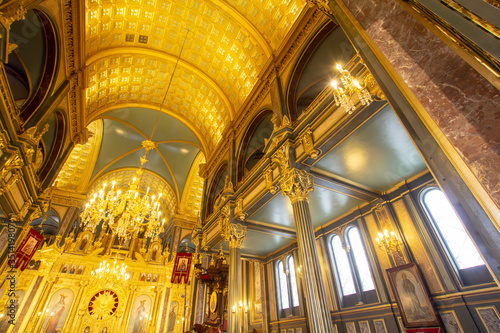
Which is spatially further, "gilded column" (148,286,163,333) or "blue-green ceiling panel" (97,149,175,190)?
"blue-green ceiling panel" (97,149,175,190)

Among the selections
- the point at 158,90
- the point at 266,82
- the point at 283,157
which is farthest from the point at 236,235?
the point at 158,90

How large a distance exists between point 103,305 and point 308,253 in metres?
21.1

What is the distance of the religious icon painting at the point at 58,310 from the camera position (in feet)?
54.3

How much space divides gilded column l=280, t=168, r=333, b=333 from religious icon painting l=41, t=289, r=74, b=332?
21149mm

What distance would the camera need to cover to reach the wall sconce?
24.6 feet

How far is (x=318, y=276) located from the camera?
536 centimetres

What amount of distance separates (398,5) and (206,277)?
1288 cm

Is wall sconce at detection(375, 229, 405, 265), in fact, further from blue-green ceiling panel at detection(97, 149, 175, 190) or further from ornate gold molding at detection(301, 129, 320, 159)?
blue-green ceiling panel at detection(97, 149, 175, 190)

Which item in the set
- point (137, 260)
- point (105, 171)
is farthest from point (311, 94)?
point (137, 260)

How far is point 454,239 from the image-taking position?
6562 mm

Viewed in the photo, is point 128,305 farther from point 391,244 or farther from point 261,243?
point 391,244

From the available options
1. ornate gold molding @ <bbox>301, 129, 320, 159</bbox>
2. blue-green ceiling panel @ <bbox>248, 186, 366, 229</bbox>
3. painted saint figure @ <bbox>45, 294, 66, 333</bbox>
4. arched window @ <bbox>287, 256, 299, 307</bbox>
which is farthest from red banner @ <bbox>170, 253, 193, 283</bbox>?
ornate gold molding @ <bbox>301, 129, 320, 159</bbox>

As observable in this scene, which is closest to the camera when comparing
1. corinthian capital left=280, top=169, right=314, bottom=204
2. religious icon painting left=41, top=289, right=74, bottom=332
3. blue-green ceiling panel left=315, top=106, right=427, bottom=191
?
blue-green ceiling panel left=315, top=106, right=427, bottom=191

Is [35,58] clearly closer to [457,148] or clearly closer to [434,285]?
[457,148]
